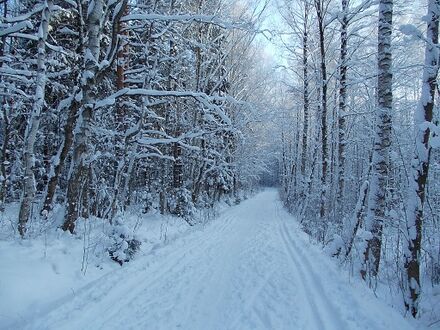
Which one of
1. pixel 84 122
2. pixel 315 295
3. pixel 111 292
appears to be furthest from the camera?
pixel 84 122

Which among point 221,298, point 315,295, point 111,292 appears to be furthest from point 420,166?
point 111,292

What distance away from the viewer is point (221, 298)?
16.9 feet

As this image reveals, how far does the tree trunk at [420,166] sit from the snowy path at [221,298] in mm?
566

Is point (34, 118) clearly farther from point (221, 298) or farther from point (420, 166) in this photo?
point (420, 166)

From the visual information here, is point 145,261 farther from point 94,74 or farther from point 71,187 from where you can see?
point 94,74

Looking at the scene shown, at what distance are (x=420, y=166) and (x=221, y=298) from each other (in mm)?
3408

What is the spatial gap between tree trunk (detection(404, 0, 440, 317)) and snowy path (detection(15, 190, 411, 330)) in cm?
57

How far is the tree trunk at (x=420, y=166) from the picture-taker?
4562 mm

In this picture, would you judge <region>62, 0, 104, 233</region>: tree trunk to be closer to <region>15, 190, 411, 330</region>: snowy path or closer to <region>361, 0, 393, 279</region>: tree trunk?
<region>15, 190, 411, 330</region>: snowy path

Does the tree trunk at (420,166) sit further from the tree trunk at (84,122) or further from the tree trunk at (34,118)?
the tree trunk at (34,118)

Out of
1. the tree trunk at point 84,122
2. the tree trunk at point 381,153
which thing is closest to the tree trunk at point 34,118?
the tree trunk at point 84,122

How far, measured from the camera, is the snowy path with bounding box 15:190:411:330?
13.7ft

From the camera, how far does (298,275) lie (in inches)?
254

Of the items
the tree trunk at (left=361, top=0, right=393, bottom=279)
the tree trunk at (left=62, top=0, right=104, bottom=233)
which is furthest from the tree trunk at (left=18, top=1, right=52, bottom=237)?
the tree trunk at (left=361, top=0, right=393, bottom=279)
